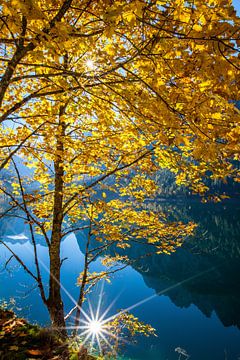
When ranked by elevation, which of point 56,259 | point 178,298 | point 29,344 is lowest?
point 29,344

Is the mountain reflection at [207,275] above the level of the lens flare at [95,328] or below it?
above

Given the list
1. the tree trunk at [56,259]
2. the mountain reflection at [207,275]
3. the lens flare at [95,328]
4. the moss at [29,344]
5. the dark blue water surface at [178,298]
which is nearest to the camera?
the moss at [29,344]

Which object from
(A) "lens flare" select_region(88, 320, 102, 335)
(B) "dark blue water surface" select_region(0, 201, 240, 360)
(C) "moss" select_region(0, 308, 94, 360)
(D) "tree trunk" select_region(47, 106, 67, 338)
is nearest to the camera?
(C) "moss" select_region(0, 308, 94, 360)

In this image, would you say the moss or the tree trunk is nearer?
the moss

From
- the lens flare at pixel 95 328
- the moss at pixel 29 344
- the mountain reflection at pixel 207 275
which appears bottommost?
the moss at pixel 29 344

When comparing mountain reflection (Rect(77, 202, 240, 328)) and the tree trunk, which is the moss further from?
mountain reflection (Rect(77, 202, 240, 328))

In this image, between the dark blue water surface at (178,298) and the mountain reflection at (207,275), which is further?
the mountain reflection at (207,275)

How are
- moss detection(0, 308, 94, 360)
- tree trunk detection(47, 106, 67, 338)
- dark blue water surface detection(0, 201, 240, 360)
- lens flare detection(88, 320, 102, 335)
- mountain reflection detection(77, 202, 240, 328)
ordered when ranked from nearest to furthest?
moss detection(0, 308, 94, 360) < tree trunk detection(47, 106, 67, 338) < lens flare detection(88, 320, 102, 335) < dark blue water surface detection(0, 201, 240, 360) < mountain reflection detection(77, 202, 240, 328)

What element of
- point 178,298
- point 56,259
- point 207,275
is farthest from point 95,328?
point 207,275

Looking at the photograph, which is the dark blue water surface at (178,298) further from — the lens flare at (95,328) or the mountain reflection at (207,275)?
the lens flare at (95,328)

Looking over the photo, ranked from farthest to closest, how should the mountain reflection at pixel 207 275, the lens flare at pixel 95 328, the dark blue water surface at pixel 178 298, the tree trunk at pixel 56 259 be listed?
the mountain reflection at pixel 207 275 < the dark blue water surface at pixel 178 298 < the lens flare at pixel 95 328 < the tree trunk at pixel 56 259

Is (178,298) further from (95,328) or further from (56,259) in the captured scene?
(56,259)

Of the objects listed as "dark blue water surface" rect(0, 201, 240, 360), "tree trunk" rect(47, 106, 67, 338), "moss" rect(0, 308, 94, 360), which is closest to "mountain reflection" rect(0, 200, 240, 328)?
"dark blue water surface" rect(0, 201, 240, 360)

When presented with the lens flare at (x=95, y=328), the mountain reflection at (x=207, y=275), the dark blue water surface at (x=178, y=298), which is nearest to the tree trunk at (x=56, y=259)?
the lens flare at (x=95, y=328)
